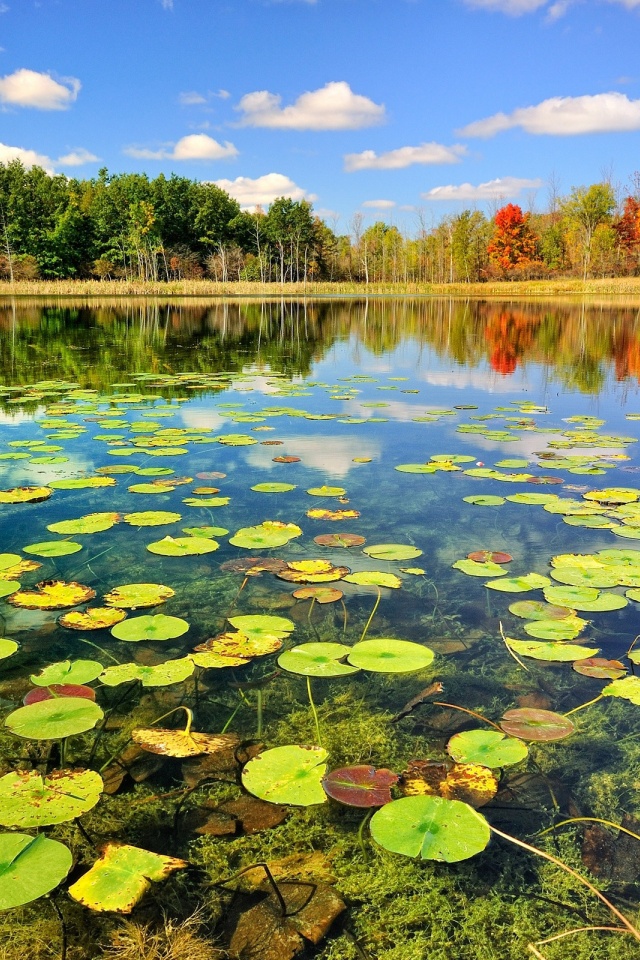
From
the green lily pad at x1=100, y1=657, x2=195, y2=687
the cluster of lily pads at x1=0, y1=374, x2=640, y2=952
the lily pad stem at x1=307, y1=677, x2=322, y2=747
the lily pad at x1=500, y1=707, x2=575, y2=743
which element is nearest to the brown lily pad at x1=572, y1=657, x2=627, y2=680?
the cluster of lily pads at x1=0, y1=374, x2=640, y2=952

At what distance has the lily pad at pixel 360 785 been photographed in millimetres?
1396

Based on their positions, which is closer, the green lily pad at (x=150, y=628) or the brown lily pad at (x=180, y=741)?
the brown lily pad at (x=180, y=741)

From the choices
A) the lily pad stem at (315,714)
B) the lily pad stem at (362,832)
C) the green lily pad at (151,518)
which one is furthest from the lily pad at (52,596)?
the lily pad stem at (362,832)

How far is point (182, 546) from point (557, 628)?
1.54 meters

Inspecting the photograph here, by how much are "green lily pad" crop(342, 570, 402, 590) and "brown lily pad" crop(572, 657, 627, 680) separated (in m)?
0.72

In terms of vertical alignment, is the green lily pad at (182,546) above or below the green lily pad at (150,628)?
above

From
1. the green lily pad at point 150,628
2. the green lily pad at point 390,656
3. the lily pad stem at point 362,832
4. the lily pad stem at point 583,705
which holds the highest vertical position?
the green lily pad at point 150,628

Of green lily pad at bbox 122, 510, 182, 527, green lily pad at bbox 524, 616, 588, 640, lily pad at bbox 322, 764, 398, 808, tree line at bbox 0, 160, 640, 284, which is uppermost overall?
tree line at bbox 0, 160, 640, 284

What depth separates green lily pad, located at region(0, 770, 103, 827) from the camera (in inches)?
51.3

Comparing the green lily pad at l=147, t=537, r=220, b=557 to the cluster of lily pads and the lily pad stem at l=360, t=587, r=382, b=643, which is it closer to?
the cluster of lily pads

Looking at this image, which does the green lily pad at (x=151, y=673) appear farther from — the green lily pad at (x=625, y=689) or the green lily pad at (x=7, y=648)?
the green lily pad at (x=625, y=689)

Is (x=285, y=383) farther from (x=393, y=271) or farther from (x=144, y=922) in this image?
(x=393, y=271)

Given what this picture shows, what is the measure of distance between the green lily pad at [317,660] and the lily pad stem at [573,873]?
63cm

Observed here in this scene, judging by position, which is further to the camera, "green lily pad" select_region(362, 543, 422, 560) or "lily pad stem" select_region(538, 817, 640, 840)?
"green lily pad" select_region(362, 543, 422, 560)
